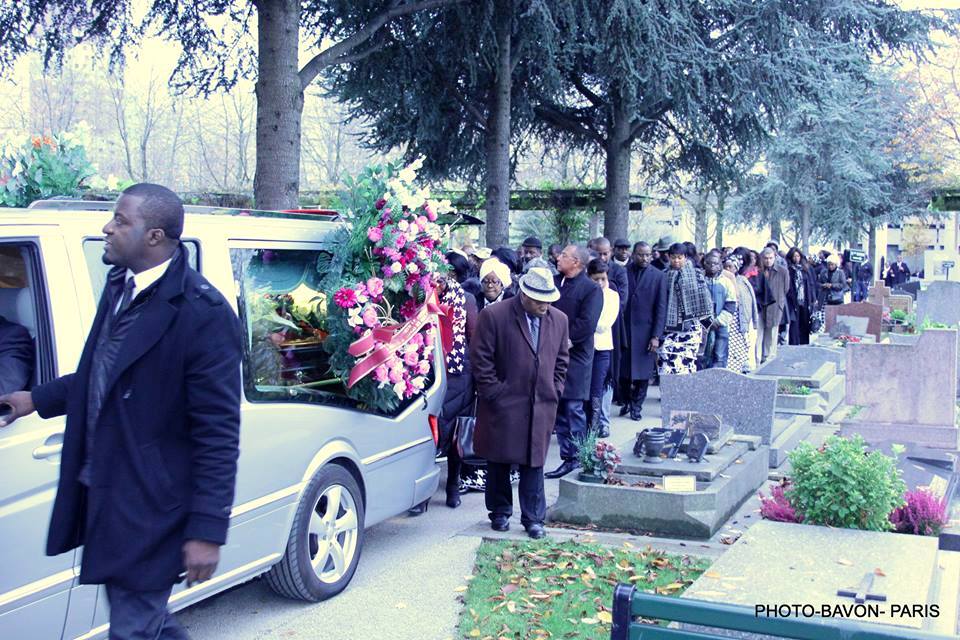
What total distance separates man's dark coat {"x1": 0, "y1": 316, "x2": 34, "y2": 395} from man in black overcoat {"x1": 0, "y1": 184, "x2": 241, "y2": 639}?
1.07m

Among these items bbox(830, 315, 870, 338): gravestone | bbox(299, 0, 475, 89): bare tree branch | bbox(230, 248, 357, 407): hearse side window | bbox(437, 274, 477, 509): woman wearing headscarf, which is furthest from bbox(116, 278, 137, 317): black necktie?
bbox(830, 315, 870, 338): gravestone

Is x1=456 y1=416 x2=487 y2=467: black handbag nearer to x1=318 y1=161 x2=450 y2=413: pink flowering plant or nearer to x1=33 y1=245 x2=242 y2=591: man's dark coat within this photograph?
x1=318 y1=161 x2=450 y2=413: pink flowering plant

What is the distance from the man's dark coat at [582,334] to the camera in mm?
9555

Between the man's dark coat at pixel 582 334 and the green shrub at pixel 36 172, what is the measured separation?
466 centimetres

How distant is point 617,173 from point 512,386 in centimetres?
1537

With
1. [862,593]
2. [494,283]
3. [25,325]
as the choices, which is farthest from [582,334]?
[25,325]

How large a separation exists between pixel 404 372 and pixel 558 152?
17875mm

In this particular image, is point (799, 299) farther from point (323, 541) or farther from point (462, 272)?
point (323, 541)

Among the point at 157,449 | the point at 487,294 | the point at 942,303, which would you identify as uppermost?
the point at 487,294

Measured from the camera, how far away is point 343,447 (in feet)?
20.2

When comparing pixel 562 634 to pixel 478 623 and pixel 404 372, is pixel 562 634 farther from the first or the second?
pixel 404 372

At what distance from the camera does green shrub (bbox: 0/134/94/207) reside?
6.33 metres

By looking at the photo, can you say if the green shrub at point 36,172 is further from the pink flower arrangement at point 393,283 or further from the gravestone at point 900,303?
the gravestone at point 900,303

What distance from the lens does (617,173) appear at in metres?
22.0
